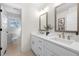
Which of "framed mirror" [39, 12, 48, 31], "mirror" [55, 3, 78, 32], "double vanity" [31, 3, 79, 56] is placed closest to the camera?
"double vanity" [31, 3, 79, 56]

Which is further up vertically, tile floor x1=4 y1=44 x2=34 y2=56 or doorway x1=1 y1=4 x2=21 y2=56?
doorway x1=1 y1=4 x2=21 y2=56

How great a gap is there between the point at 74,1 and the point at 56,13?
0.69 m

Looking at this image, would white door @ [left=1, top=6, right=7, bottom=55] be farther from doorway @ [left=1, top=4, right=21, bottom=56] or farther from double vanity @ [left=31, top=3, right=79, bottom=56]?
double vanity @ [left=31, top=3, right=79, bottom=56]

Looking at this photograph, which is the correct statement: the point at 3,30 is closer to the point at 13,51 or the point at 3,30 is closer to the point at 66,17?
the point at 13,51

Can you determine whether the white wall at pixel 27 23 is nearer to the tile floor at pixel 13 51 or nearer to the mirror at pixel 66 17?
the tile floor at pixel 13 51

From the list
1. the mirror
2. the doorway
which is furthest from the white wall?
the mirror

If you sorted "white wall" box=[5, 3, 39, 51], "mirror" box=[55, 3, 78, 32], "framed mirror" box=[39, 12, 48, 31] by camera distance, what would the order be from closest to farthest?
"mirror" box=[55, 3, 78, 32]
"white wall" box=[5, 3, 39, 51]
"framed mirror" box=[39, 12, 48, 31]

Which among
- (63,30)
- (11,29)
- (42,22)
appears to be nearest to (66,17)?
(63,30)

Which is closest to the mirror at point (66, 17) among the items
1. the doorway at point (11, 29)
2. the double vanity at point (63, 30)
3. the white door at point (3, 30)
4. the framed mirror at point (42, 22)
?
the double vanity at point (63, 30)

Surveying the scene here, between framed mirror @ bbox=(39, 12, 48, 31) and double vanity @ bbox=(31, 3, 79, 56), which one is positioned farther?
framed mirror @ bbox=(39, 12, 48, 31)

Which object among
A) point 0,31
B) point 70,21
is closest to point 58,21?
point 70,21

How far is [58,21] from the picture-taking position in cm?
233

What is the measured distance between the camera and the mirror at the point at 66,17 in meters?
1.76

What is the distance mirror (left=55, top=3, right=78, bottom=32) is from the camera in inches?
69.2
